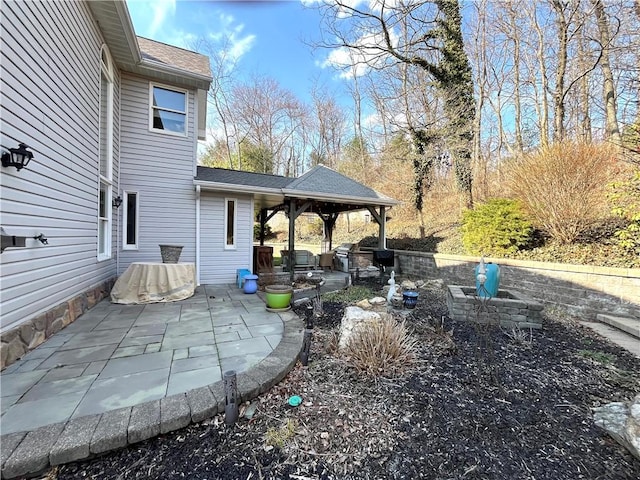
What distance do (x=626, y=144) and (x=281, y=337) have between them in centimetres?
684

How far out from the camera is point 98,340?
320cm

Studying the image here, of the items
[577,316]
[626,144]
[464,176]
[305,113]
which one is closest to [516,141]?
[464,176]

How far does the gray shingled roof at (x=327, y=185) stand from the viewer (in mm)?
7590

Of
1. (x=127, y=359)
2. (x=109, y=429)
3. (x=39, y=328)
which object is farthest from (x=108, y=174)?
(x=109, y=429)

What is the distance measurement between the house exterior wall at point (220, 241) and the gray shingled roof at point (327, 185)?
1325mm

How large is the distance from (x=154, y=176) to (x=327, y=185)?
433 centimetres

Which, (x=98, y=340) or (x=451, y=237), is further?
(x=451, y=237)

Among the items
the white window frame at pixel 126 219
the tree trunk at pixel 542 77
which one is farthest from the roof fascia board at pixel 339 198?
the tree trunk at pixel 542 77

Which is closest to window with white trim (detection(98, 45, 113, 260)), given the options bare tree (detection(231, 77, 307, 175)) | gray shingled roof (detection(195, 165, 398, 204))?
gray shingled roof (detection(195, 165, 398, 204))

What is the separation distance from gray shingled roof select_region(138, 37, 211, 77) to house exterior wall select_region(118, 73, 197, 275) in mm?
531

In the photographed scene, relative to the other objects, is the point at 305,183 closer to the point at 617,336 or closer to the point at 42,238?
the point at 42,238

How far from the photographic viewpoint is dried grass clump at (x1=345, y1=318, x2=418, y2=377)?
2707mm

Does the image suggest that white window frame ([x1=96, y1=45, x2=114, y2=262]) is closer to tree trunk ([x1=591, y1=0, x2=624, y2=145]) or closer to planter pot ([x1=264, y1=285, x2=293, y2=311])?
planter pot ([x1=264, y1=285, x2=293, y2=311])

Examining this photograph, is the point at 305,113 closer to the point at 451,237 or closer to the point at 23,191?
the point at 451,237
